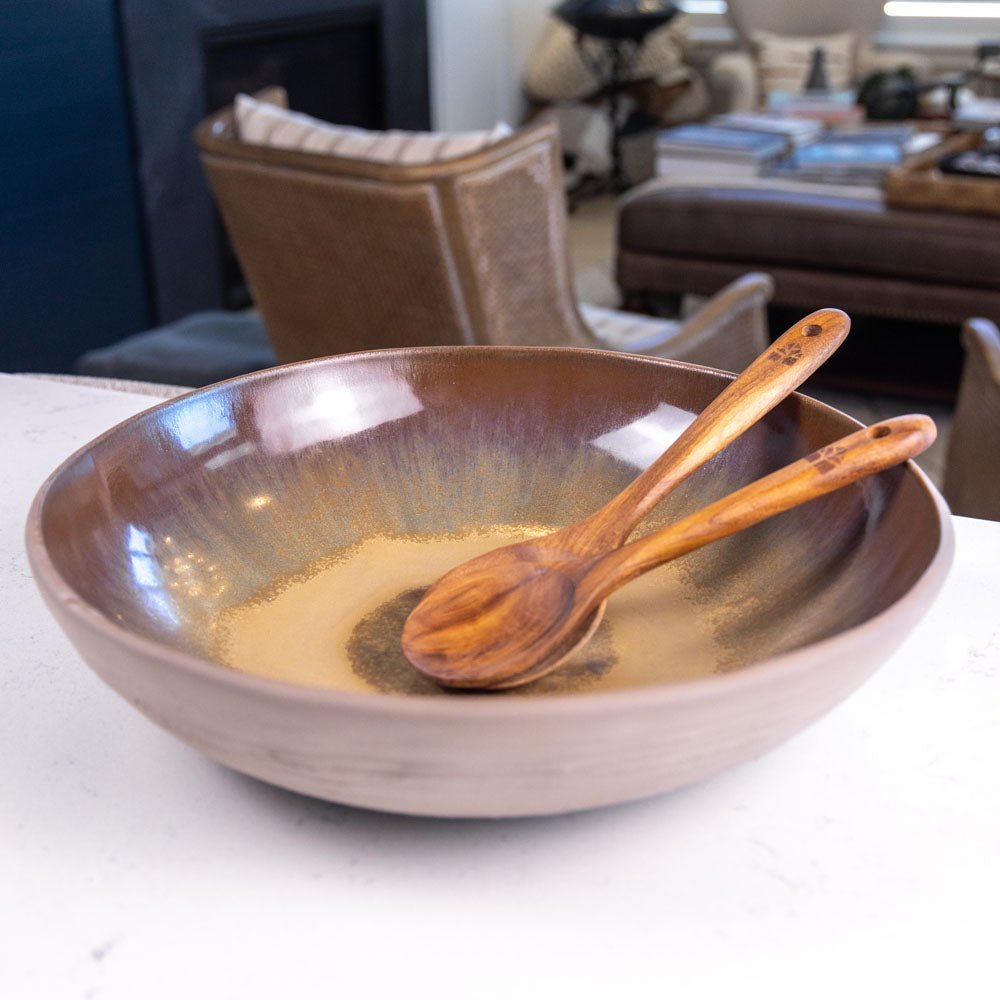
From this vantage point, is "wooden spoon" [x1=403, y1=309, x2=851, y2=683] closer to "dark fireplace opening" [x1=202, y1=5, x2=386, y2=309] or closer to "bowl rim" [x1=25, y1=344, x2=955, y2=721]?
"bowl rim" [x1=25, y1=344, x2=955, y2=721]

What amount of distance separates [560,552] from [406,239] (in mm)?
925

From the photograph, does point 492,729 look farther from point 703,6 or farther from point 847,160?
point 703,6

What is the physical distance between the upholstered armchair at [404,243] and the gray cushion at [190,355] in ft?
0.87

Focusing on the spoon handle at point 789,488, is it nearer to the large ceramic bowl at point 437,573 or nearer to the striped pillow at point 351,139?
the large ceramic bowl at point 437,573

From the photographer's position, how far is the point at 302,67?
3.43 metres

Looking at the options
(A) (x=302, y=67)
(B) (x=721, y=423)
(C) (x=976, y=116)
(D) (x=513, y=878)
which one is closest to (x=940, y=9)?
(C) (x=976, y=116)

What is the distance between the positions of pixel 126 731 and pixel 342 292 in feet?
3.63

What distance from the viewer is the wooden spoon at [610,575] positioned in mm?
495

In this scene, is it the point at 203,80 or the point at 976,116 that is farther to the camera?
the point at 976,116

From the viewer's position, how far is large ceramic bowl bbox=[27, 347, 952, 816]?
0.38 metres

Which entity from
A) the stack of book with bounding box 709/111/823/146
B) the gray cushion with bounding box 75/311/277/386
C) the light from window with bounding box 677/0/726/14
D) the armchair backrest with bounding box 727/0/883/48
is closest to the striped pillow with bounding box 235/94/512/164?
the gray cushion with bounding box 75/311/277/386

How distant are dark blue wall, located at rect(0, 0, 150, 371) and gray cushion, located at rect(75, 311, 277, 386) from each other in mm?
559

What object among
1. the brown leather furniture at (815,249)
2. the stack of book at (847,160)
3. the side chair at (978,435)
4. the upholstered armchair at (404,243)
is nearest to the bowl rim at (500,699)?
Answer: the side chair at (978,435)

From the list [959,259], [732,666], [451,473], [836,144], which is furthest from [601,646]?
[836,144]
